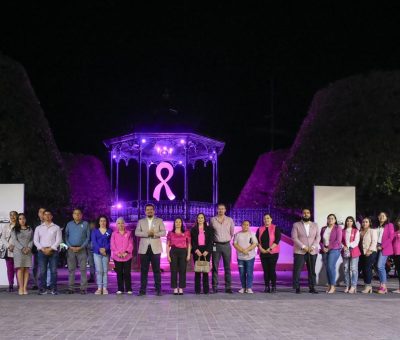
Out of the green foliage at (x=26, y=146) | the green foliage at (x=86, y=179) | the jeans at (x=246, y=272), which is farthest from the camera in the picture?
the green foliage at (x=86, y=179)

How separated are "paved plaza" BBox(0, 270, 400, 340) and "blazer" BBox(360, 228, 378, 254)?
124 cm

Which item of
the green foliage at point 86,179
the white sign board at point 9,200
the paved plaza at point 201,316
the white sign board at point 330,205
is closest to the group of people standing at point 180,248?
the paved plaza at point 201,316

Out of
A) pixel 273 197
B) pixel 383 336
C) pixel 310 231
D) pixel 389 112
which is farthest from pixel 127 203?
pixel 383 336

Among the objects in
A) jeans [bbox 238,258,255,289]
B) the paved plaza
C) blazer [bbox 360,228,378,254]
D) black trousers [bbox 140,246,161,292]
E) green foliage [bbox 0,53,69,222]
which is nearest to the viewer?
the paved plaza

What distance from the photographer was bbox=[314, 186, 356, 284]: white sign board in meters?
15.2

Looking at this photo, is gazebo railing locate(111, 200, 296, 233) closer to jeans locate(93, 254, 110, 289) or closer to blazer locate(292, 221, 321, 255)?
blazer locate(292, 221, 321, 255)

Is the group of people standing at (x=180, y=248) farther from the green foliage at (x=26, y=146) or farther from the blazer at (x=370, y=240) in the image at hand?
the green foliage at (x=26, y=146)

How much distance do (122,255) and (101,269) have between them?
532 mm

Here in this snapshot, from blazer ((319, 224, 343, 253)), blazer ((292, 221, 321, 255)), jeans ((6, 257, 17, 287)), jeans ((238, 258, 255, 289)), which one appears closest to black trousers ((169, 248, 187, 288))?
jeans ((238, 258, 255, 289))

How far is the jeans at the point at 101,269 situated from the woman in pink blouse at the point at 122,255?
0.22 m

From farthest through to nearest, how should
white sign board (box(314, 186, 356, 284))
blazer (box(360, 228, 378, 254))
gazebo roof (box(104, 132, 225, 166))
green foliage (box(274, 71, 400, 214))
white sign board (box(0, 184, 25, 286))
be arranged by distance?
gazebo roof (box(104, 132, 225, 166)) → green foliage (box(274, 71, 400, 214)) → white sign board (box(314, 186, 356, 284)) → white sign board (box(0, 184, 25, 286)) → blazer (box(360, 228, 378, 254))

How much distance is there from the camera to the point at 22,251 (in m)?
13.1

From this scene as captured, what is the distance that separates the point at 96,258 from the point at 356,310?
5.36 m

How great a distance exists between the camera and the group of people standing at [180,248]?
42.8ft
